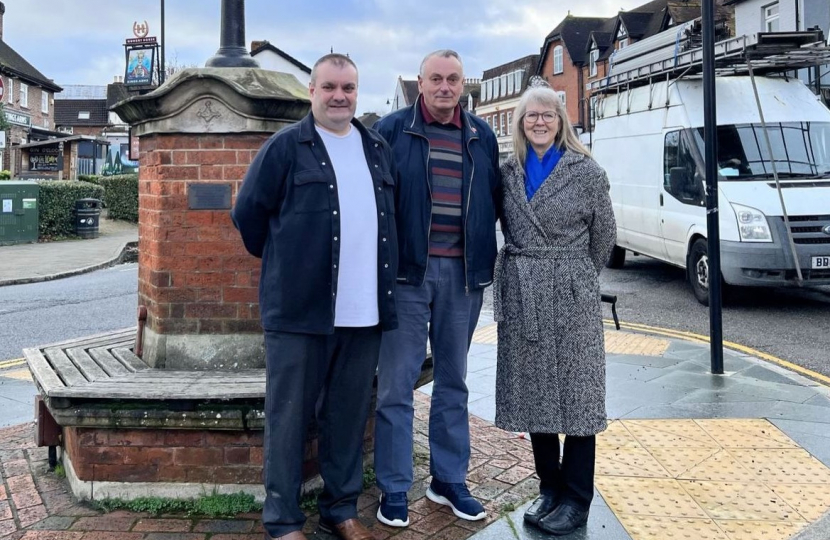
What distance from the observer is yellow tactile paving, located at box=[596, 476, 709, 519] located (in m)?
3.52

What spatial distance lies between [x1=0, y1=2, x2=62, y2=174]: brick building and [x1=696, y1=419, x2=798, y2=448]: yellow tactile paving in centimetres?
3812

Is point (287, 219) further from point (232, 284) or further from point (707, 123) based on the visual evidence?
point (707, 123)

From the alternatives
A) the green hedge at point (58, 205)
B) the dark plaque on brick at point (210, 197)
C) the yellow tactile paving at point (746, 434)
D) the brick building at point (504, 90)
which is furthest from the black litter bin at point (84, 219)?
the brick building at point (504, 90)

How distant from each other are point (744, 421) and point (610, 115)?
857 centimetres

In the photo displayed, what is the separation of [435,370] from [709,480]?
1.53 m

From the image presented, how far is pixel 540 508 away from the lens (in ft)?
11.3

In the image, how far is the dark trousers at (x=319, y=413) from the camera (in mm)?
3029

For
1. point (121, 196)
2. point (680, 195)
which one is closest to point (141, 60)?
point (121, 196)

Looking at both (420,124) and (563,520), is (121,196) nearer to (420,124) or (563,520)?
(420,124)

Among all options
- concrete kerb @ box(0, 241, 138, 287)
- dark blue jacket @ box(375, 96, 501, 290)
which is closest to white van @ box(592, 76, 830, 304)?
dark blue jacket @ box(375, 96, 501, 290)

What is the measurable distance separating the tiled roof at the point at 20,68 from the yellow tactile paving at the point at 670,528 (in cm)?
4355

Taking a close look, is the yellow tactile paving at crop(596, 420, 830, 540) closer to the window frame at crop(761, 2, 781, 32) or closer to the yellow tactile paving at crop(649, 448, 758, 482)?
the yellow tactile paving at crop(649, 448, 758, 482)

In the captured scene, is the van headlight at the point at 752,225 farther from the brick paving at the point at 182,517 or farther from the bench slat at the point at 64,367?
the bench slat at the point at 64,367

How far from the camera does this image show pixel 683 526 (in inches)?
133
